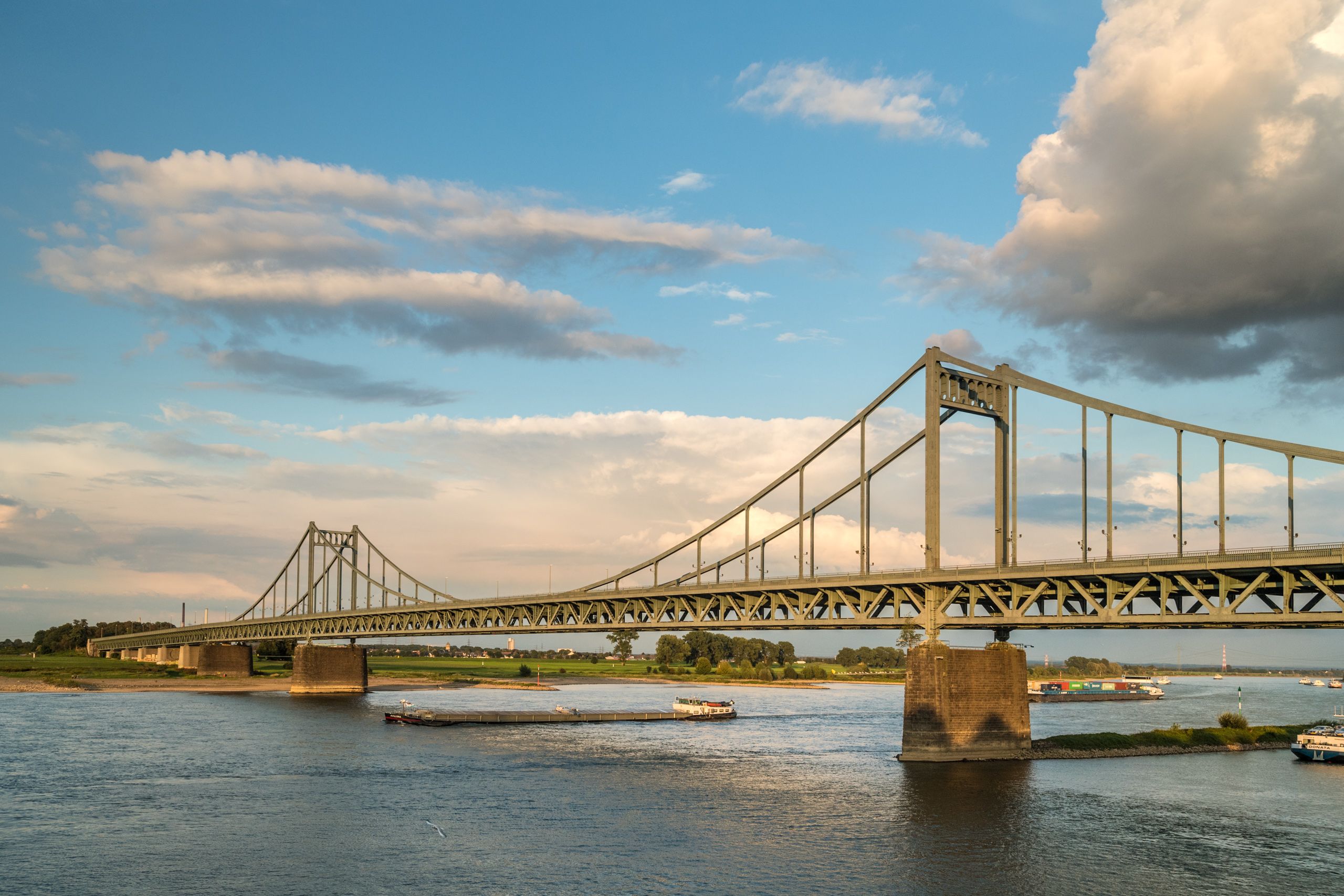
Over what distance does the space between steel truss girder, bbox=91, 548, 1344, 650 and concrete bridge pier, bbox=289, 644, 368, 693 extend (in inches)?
1874

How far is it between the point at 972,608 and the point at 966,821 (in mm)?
17959

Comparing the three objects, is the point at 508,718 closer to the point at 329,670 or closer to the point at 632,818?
the point at 329,670

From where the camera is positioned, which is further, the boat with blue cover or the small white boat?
the small white boat

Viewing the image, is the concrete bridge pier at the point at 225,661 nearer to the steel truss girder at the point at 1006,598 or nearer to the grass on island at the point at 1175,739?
the steel truss girder at the point at 1006,598

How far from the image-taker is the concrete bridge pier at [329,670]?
136250 mm

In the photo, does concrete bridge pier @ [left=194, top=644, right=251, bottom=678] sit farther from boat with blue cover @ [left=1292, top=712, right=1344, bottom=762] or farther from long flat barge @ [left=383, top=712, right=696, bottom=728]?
boat with blue cover @ [left=1292, top=712, right=1344, bottom=762]

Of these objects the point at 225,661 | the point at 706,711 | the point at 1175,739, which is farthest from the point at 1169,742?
the point at 225,661

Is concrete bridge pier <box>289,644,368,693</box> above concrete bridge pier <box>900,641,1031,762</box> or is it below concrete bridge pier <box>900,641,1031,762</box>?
below

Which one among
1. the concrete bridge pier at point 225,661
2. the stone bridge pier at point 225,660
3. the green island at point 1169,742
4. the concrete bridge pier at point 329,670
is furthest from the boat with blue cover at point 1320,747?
the stone bridge pier at point 225,660

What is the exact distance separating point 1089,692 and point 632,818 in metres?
132

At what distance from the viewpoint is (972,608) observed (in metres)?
59.7

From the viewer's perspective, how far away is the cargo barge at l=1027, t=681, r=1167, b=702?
6043 inches

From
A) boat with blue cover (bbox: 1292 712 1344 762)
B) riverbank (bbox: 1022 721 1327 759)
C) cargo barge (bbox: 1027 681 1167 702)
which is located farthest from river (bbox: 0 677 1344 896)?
cargo barge (bbox: 1027 681 1167 702)

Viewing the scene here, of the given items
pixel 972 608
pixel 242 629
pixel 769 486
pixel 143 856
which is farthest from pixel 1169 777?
pixel 242 629
